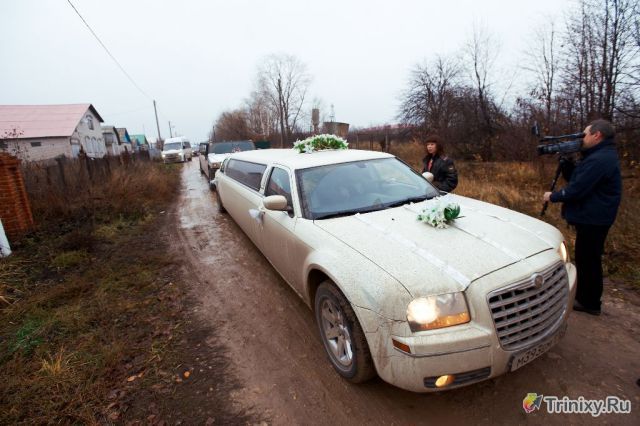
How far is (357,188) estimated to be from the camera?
329cm

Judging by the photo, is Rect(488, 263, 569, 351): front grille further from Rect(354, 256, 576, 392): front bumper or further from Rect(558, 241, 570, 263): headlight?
Rect(558, 241, 570, 263): headlight

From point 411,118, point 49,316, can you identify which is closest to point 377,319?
point 49,316

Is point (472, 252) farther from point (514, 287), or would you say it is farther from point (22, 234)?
point (22, 234)

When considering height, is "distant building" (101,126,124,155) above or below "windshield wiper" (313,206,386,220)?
above

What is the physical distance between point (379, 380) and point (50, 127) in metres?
36.8

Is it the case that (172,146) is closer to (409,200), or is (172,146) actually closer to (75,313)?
(75,313)

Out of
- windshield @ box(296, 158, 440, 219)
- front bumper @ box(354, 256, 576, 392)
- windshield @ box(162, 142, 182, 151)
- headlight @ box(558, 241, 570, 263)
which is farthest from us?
windshield @ box(162, 142, 182, 151)

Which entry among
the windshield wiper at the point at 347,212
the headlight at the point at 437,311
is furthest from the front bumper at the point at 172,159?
the headlight at the point at 437,311

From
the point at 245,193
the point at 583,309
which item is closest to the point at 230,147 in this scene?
the point at 245,193

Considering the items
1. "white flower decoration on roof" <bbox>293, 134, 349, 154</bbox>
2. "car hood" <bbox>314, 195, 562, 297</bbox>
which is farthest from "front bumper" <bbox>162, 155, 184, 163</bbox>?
"car hood" <bbox>314, 195, 562, 297</bbox>

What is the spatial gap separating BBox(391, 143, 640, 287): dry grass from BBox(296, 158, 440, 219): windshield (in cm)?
270

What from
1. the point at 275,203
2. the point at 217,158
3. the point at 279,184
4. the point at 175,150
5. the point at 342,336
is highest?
the point at 175,150

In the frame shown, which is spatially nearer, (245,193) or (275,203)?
(275,203)

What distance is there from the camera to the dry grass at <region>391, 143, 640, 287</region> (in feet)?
13.2
